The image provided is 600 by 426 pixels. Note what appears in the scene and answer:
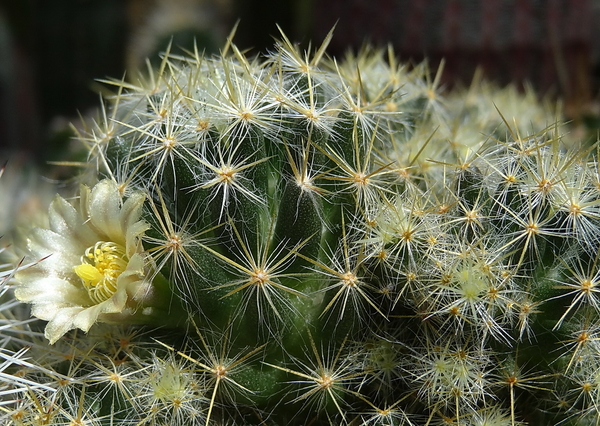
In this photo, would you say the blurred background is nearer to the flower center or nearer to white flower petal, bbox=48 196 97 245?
white flower petal, bbox=48 196 97 245

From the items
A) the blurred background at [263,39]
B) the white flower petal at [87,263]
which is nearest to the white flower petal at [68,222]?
the white flower petal at [87,263]

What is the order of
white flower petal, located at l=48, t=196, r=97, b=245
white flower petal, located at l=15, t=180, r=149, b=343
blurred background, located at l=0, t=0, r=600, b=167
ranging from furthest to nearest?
blurred background, located at l=0, t=0, r=600, b=167 < white flower petal, located at l=48, t=196, r=97, b=245 < white flower petal, located at l=15, t=180, r=149, b=343

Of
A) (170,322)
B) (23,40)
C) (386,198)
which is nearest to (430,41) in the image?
(386,198)

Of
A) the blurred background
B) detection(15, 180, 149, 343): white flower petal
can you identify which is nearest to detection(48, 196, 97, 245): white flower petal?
detection(15, 180, 149, 343): white flower petal

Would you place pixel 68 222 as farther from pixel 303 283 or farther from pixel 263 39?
pixel 263 39

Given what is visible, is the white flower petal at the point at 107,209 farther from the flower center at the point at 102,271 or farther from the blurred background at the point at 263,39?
the blurred background at the point at 263,39

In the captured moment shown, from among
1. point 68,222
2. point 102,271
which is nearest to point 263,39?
point 68,222
